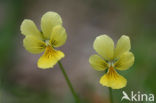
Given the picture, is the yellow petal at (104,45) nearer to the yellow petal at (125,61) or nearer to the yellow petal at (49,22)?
the yellow petal at (125,61)

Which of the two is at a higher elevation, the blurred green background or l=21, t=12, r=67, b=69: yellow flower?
l=21, t=12, r=67, b=69: yellow flower

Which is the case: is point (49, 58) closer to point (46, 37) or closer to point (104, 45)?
point (46, 37)

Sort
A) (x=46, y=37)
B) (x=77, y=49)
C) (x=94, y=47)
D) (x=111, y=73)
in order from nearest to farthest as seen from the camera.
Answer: (x=94, y=47) → (x=111, y=73) → (x=46, y=37) → (x=77, y=49)

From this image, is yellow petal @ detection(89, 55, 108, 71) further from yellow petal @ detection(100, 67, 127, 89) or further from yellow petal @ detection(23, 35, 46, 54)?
yellow petal @ detection(23, 35, 46, 54)

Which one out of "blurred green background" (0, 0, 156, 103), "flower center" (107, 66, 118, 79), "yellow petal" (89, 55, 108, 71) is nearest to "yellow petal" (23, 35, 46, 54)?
"yellow petal" (89, 55, 108, 71)

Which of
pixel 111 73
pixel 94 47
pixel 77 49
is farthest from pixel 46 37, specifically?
pixel 77 49

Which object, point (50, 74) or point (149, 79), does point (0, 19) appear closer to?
point (50, 74)
